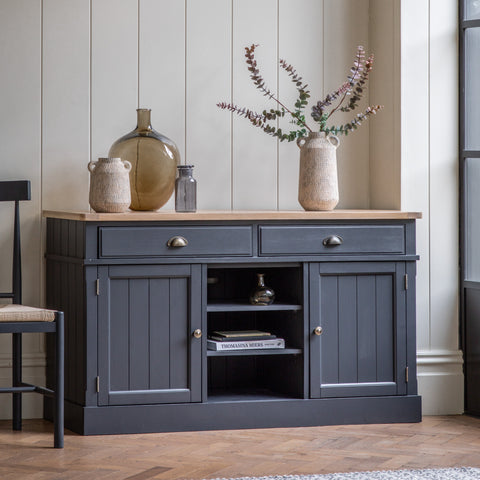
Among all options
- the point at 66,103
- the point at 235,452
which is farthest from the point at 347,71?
the point at 235,452

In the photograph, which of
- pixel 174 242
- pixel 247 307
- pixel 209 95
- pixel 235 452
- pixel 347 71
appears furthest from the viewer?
pixel 347 71

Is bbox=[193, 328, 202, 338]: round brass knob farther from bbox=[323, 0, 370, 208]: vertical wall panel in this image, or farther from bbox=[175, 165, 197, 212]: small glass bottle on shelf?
bbox=[323, 0, 370, 208]: vertical wall panel

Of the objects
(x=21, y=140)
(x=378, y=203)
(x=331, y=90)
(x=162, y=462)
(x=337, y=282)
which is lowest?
(x=162, y=462)

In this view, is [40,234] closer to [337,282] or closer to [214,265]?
[214,265]

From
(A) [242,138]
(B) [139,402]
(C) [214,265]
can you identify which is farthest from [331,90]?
(B) [139,402]

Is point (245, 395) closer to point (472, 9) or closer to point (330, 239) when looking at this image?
point (330, 239)

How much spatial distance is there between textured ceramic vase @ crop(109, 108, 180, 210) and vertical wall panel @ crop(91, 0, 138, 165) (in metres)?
0.19

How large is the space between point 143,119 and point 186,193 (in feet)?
1.15

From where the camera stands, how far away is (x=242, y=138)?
12.5 ft

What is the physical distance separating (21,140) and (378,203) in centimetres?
151

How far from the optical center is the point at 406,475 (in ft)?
8.96

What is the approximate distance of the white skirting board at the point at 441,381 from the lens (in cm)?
372

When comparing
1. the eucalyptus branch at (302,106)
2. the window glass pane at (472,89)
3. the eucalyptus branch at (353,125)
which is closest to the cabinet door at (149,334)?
the eucalyptus branch at (302,106)

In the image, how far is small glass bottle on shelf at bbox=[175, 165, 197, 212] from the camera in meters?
3.42
